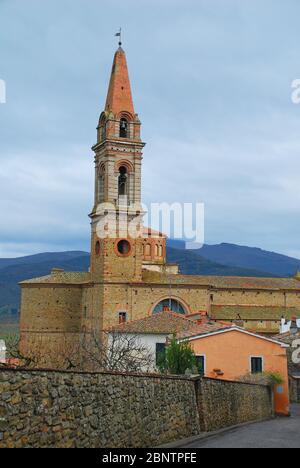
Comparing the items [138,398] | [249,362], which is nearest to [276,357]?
[249,362]

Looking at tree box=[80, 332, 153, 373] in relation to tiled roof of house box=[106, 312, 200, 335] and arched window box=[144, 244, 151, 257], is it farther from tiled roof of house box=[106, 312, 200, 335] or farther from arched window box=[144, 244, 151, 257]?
arched window box=[144, 244, 151, 257]

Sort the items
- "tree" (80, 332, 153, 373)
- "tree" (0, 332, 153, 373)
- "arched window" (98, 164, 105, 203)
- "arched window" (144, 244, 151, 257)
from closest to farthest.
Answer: "tree" (0, 332, 153, 373) → "tree" (80, 332, 153, 373) → "arched window" (98, 164, 105, 203) → "arched window" (144, 244, 151, 257)

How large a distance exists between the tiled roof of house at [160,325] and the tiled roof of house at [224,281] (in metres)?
13.9

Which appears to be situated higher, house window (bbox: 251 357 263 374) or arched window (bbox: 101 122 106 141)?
arched window (bbox: 101 122 106 141)

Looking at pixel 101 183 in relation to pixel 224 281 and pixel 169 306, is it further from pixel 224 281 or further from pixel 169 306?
pixel 224 281

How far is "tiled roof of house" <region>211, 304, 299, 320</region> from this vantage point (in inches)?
2091

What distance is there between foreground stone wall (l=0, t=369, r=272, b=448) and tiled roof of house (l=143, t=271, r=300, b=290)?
3516 centimetres

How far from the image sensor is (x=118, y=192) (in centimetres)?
5194

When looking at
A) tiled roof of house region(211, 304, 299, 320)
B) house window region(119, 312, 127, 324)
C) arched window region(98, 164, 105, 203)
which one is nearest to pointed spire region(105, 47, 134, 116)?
arched window region(98, 164, 105, 203)

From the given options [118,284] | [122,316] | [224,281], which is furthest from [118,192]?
[224,281]

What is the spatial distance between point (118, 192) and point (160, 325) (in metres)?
18.1
